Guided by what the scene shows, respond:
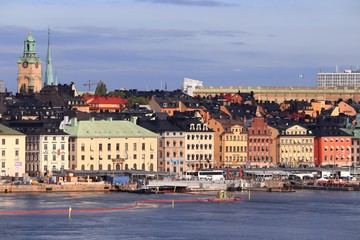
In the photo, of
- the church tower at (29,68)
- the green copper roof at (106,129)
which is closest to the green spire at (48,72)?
the church tower at (29,68)

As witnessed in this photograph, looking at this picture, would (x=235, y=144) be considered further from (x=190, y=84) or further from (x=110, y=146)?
(x=190, y=84)

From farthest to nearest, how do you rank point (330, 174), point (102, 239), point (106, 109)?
point (106, 109)
point (330, 174)
point (102, 239)

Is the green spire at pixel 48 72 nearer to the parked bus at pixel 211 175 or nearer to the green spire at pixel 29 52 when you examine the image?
the green spire at pixel 29 52

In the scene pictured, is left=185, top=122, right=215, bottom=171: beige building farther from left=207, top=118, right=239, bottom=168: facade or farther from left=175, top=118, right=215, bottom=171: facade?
left=207, top=118, right=239, bottom=168: facade

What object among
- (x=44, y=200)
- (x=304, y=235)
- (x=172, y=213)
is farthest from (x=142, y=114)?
(x=304, y=235)

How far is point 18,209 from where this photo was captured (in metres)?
72.6

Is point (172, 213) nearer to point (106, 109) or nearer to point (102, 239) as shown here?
point (102, 239)

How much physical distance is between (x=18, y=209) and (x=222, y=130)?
30601mm

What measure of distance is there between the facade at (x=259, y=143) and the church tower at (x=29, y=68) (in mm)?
38315

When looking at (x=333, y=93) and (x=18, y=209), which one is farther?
(x=333, y=93)

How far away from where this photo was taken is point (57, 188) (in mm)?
86375

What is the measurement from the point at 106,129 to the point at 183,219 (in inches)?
1029

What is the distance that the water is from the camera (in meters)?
62.8

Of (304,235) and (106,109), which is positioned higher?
(106,109)
